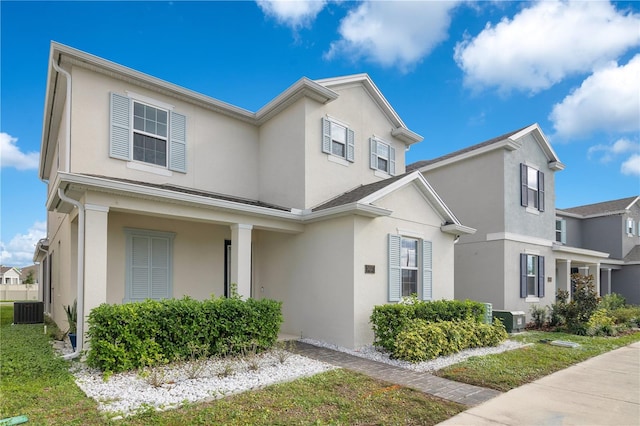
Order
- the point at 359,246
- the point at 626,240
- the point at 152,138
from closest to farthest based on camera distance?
A: the point at 359,246
the point at 152,138
the point at 626,240

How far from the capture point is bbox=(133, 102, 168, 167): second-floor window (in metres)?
9.95

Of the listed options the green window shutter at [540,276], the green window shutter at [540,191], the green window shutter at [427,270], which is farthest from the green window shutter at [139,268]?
the green window shutter at [540,191]

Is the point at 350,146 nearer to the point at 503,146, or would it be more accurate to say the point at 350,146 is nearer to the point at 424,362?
the point at 503,146

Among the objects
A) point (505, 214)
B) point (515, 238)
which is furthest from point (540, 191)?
point (505, 214)

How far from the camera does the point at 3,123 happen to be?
8820 mm

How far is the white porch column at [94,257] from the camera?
7.26 m

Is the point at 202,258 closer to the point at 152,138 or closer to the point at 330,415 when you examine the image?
the point at 152,138

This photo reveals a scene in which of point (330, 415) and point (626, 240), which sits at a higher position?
point (626, 240)

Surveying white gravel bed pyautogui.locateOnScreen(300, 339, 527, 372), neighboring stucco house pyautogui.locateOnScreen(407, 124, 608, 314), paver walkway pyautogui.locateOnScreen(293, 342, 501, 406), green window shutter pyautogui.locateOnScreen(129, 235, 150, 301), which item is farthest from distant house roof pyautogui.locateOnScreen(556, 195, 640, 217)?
green window shutter pyautogui.locateOnScreen(129, 235, 150, 301)

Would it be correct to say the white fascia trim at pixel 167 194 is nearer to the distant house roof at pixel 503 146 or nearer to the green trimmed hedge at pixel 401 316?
the green trimmed hedge at pixel 401 316

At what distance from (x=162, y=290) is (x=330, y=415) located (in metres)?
6.58

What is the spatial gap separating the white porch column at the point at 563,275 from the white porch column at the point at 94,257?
18617 mm

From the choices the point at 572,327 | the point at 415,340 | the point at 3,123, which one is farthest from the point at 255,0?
the point at 572,327

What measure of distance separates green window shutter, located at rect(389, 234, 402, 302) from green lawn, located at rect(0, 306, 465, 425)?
3756 mm
